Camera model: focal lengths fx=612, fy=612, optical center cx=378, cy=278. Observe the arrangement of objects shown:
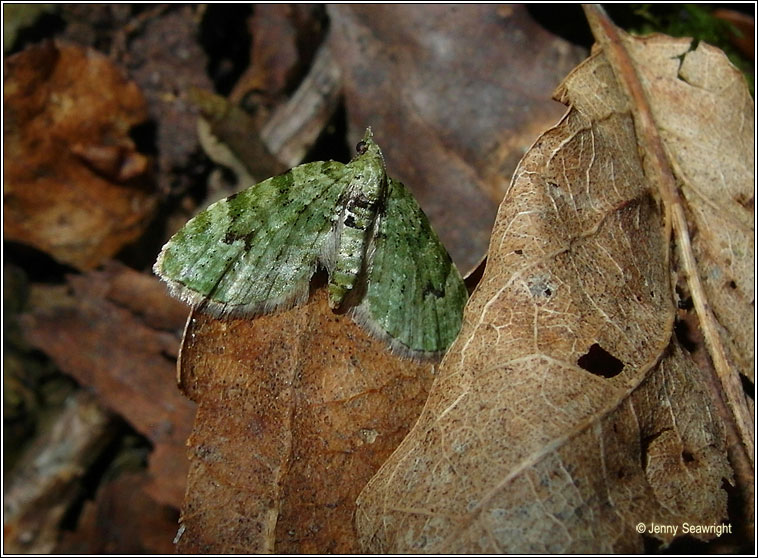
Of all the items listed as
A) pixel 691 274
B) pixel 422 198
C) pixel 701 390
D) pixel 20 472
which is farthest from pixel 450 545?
pixel 20 472

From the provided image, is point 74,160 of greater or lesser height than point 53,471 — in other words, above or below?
above

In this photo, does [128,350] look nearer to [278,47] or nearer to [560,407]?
[278,47]

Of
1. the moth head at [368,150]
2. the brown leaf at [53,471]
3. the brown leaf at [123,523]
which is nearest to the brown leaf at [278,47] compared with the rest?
the moth head at [368,150]

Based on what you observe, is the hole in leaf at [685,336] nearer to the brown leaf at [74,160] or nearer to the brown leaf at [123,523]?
the brown leaf at [123,523]

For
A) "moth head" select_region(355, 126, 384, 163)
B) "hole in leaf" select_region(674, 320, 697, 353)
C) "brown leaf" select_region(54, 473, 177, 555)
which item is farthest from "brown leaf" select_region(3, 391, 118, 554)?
"hole in leaf" select_region(674, 320, 697, 353)

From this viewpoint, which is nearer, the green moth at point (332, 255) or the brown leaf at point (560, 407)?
the brown leaf at point (560, 407)

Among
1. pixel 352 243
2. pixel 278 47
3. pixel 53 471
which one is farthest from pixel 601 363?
pixel 53 471

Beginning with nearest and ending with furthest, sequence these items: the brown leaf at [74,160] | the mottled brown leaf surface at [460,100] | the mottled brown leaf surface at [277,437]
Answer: the mottled brown leaf surface at [277,437], the mottled brown leaf surface at [460,100], the brown leaf at [74,160]

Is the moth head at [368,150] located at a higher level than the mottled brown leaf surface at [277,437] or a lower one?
higher
